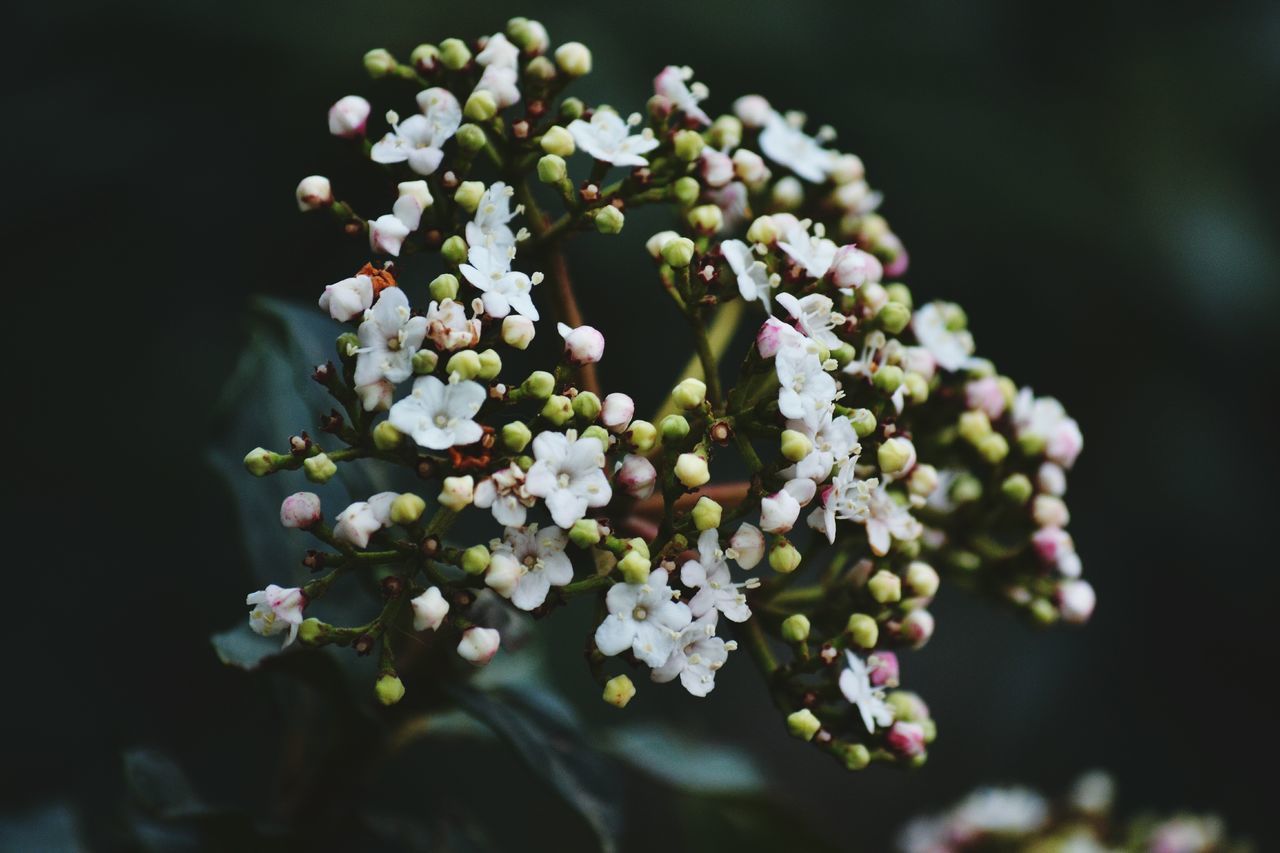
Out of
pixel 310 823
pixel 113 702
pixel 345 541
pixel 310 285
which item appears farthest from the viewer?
pixel 113 702

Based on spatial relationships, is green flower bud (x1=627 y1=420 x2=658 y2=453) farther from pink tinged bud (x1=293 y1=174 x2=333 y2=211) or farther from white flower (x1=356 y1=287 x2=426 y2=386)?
pink tinged bud (x1=293 y1=174 x2=333 y2=211)

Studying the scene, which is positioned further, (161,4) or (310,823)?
(161,4)

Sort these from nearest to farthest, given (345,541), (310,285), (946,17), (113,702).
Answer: (345,541)
(310,285)
(113,702)
(946,17)

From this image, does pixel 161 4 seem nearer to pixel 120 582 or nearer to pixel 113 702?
pixel 120 582

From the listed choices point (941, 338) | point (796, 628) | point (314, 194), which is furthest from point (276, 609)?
point (941, 338)

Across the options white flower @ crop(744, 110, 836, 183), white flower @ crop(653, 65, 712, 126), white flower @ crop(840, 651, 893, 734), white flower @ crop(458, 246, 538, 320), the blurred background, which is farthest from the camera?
the blurred background

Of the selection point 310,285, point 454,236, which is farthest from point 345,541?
point 310,285

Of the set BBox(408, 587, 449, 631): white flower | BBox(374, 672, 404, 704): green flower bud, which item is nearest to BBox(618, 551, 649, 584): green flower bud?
BBox(408, 587, 449, 631): white flower

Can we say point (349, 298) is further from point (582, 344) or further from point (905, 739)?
point (905, 739)
